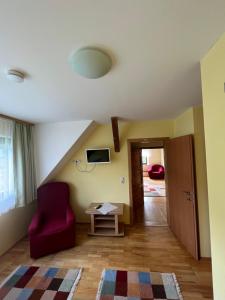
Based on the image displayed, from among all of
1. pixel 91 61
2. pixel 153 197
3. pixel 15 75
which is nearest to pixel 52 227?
pixel 15 75

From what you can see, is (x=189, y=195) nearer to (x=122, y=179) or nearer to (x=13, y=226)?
(x=122, y=179)

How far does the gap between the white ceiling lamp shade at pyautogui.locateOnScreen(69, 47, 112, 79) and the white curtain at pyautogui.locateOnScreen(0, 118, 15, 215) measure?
76.1 inches

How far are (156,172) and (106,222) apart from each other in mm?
6260

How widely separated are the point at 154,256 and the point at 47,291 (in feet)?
4.87

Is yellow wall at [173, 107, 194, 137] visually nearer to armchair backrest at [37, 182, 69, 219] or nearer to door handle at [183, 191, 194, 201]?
door handle at [183, 191, 194, 201]

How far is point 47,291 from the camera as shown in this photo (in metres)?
1.90

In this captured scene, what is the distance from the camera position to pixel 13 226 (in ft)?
9.65

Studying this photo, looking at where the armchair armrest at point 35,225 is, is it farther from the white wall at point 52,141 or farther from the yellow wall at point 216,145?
the yellow wall at point 216,145

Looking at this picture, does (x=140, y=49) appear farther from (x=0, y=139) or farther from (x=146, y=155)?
(x=146, y=155)

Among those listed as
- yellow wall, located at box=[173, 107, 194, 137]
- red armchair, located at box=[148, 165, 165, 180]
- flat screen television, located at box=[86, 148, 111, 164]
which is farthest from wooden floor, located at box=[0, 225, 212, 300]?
red armchair, located at box=[148, 165, 165, 180]

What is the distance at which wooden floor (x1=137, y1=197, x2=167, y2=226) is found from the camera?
3.81 m

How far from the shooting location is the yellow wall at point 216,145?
3.60 feet

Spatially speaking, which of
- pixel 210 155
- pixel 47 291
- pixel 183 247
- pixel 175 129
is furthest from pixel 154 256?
pixel 175 129

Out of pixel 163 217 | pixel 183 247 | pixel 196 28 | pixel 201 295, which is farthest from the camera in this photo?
pixel 163 217
